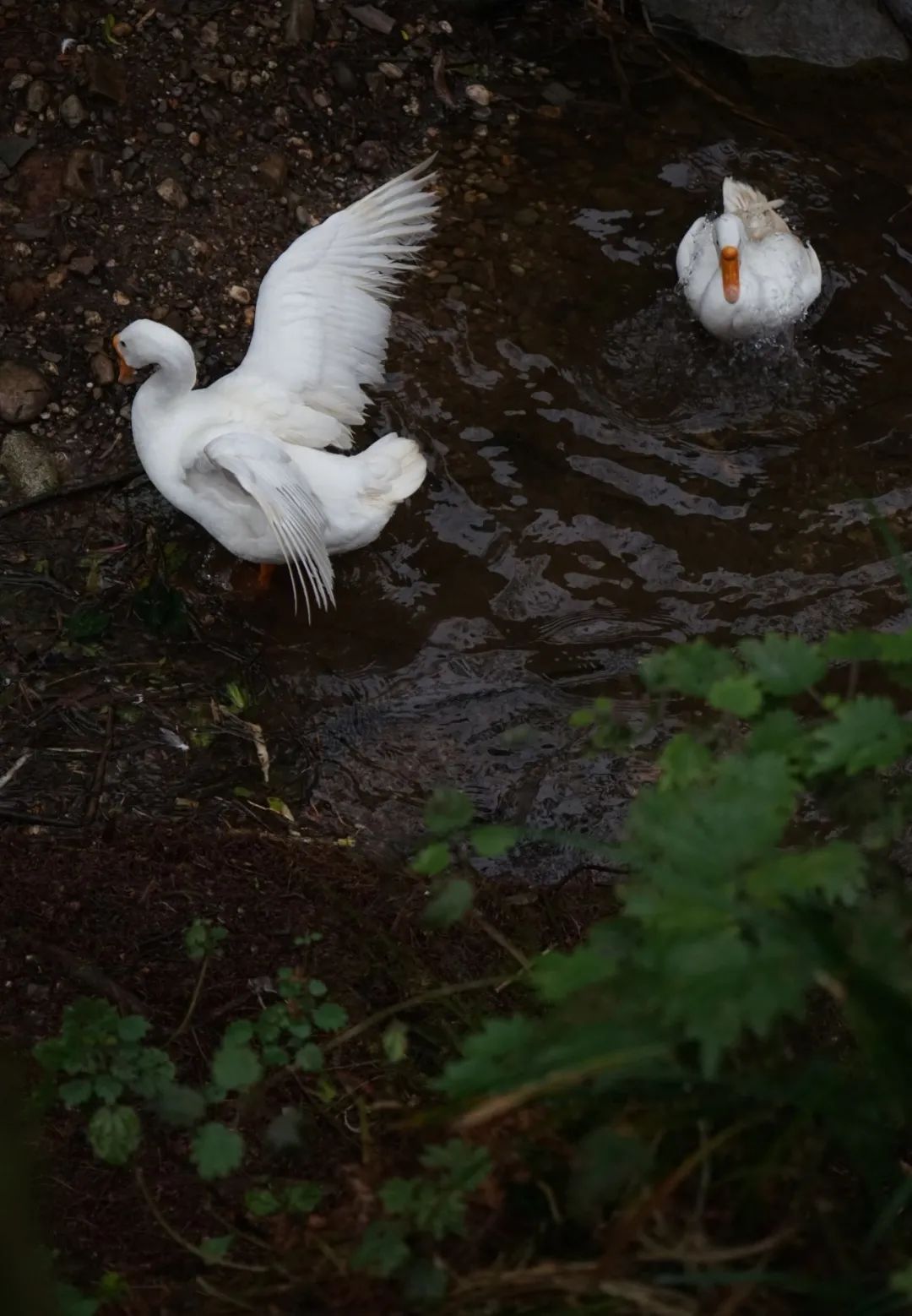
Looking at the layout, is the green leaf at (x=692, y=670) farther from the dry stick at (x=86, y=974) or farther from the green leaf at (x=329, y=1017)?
the dry stick at (x=86, y=974)

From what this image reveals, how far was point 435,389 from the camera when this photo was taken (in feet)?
13.7

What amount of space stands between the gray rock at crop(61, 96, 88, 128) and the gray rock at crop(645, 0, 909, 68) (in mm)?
2183

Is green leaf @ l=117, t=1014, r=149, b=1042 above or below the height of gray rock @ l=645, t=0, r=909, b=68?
below

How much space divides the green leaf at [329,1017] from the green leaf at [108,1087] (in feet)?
1.09

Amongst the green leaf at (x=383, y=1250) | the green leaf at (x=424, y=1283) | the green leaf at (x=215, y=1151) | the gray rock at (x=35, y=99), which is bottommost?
the green leaf at (x=215, y=1151)

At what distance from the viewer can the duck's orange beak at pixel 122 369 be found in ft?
12.0

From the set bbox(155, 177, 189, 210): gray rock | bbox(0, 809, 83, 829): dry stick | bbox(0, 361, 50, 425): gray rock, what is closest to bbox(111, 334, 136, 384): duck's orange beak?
bbox(0, 361, 50, 425): gray rock

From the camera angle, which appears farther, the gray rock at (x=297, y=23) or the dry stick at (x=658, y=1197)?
the gray rock at (x=297, y=23)

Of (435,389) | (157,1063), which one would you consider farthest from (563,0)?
(157,1063)

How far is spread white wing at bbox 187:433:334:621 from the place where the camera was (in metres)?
3.15

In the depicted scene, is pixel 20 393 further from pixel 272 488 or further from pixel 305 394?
pixel 272 488

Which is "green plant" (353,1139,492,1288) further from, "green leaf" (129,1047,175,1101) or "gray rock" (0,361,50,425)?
"gray rock" (0,361,50,425)

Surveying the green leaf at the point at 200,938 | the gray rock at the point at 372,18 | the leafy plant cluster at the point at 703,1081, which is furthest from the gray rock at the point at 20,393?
the leafy plant cluster at the point at 703,1081

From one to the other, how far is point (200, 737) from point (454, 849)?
0.73 meters
